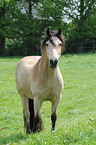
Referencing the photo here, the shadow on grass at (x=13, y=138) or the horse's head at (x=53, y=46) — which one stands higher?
the horse's head at (x=53, y=46)

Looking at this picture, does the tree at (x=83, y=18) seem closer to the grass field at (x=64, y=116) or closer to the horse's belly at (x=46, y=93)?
the grass field at (x=64, y=116)

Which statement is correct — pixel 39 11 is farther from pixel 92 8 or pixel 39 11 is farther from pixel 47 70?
pixel 47 70

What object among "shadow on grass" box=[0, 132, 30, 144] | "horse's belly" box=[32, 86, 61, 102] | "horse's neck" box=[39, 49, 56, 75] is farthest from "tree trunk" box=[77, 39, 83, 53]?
"horse's belly" box=[32, 86, 61, 102]

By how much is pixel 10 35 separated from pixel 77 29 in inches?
398

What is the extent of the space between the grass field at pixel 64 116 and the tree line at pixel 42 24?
1839 centimetres

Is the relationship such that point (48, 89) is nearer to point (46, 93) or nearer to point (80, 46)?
point (46, 93)

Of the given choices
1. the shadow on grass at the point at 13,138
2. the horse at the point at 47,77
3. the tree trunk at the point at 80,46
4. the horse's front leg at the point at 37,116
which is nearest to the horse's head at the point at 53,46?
the horse at the point at 47,77

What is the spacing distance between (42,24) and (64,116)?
87.2ft

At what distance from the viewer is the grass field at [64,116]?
3.52 metres

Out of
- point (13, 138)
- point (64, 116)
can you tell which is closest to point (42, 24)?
point (64, 116)

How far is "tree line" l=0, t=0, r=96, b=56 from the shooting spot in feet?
98.7

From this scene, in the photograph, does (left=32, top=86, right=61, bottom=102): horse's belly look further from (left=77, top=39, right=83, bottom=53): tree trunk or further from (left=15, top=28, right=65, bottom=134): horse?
(left=77, top=39, right=83, bottom=53): tree trunk

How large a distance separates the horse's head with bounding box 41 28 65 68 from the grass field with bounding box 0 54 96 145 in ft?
4.21

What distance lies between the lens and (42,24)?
31.6 m
